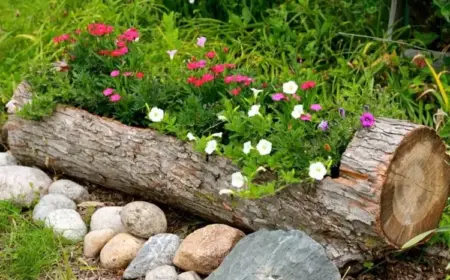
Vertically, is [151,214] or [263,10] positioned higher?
[263,10]

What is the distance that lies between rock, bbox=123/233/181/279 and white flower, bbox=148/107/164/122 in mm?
543

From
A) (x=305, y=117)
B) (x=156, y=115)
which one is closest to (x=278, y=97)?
(x=305, y=117)

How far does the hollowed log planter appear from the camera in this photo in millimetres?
3420

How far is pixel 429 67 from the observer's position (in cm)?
449

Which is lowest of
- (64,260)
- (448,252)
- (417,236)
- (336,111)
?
(64,260)

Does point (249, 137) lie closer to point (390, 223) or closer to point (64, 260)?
point (390, 223)

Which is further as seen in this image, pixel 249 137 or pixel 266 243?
pixel 249 137

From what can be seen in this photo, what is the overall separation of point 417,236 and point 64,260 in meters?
1.61

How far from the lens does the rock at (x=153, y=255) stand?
12.4ft

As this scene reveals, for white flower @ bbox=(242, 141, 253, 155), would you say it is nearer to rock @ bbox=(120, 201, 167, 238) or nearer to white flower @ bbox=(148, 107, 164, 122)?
white flower @ bbox=(148, 107, 164, 122)

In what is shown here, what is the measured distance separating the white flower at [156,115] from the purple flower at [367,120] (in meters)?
0.95

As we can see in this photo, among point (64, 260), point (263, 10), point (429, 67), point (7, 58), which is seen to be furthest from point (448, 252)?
point (7, 58)

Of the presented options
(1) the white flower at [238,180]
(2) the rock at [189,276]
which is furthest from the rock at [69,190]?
(1) the white flower at [238,180]

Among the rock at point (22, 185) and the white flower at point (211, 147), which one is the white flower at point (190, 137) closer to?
the white flower at point (211, 147)
